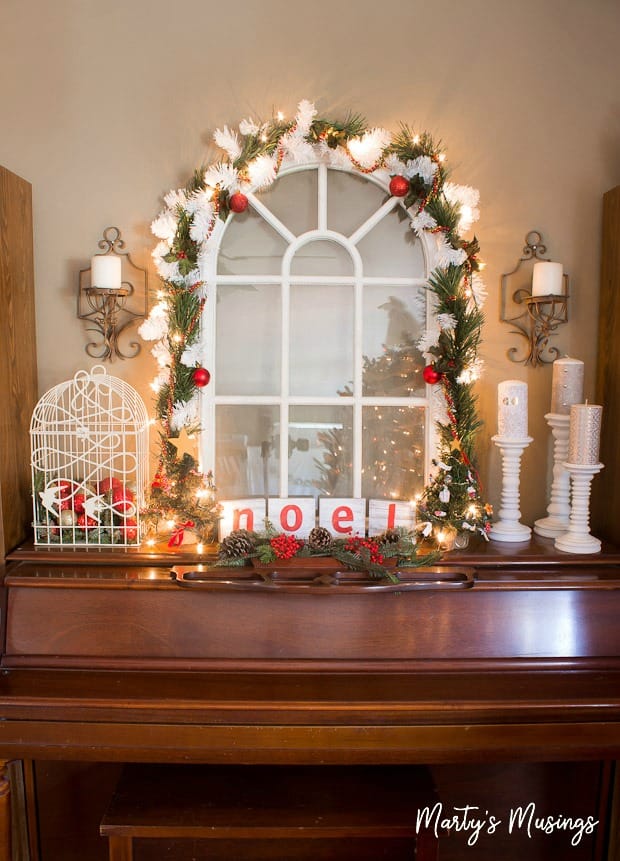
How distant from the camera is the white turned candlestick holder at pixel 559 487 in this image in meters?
2.10

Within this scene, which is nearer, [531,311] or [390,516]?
[390,516]

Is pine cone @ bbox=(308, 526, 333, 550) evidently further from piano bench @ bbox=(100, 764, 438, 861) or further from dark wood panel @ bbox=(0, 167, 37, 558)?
dark wood panel @ bbox=(0, 167, 37, 558)

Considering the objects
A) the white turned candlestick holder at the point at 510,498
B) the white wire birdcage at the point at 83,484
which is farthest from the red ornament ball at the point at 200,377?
the white turned candlestick holder at the point at 510,498

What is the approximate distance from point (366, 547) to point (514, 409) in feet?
2.12

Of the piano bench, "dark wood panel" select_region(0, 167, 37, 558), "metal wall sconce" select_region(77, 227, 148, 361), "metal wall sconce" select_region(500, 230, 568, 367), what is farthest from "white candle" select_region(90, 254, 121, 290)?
the piano bench

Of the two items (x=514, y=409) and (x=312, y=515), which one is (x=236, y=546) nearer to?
→ (x=312, y=515)

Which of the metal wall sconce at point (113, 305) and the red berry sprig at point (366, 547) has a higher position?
the metal wall sconce at point (113, 305)

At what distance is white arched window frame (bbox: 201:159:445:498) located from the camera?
2.14 metres

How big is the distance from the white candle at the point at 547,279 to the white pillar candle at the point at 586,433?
41cm

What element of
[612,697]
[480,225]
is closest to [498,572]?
[612,697]

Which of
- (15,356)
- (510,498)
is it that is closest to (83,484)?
(15,356)

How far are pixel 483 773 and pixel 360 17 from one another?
2.40 meters

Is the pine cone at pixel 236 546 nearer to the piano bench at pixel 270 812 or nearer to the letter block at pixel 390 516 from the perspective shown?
→ the letter block at pixel 390 516

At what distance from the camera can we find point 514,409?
2.04 m
